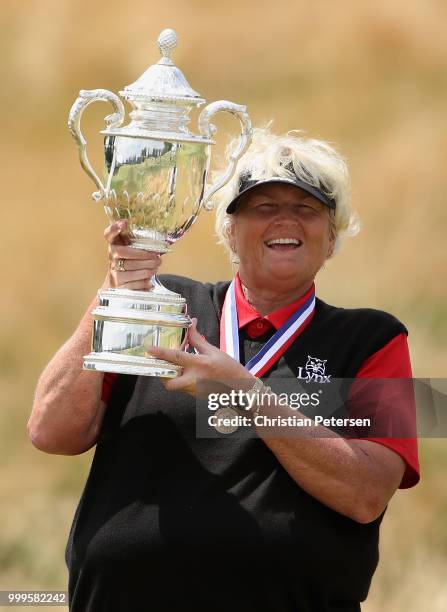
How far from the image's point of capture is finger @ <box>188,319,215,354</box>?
3.00 metres

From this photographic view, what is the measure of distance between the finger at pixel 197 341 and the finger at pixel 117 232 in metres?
0.24

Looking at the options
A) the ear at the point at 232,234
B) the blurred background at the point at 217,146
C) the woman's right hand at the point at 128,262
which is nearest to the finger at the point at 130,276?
the woman's right hand at the point at 128,262

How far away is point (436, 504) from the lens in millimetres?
5480

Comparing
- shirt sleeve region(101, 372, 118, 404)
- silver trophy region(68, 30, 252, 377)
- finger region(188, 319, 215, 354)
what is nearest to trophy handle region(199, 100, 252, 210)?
silver trophy region(68, 30, 252, 377)

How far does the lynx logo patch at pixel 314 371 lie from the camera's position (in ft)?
10.4

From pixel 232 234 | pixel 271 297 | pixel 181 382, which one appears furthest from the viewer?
pixel 232 234

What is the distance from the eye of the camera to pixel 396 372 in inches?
125

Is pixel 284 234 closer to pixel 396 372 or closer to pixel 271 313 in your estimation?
pixel 271 313

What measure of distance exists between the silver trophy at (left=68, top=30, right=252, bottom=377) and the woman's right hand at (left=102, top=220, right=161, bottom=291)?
0.02m

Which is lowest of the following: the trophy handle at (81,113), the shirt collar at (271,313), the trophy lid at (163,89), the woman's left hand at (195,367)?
the woman's left hand at (195,367)

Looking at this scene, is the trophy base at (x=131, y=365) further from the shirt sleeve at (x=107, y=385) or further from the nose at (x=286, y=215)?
the nose at (x=286, y=215)

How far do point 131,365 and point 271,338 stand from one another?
0.43m

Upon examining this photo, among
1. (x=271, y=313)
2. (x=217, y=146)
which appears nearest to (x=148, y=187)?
(x=271, y=313)

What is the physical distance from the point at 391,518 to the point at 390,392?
2.27 meters
